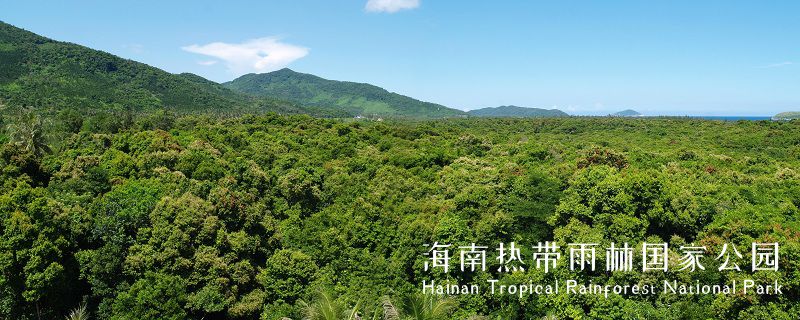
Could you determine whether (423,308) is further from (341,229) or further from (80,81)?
(80,81)

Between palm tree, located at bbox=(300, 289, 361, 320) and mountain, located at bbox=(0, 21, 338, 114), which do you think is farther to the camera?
mountain, located at bbox=(0, 21, 338, 114)

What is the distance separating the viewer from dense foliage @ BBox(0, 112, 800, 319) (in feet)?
58.4

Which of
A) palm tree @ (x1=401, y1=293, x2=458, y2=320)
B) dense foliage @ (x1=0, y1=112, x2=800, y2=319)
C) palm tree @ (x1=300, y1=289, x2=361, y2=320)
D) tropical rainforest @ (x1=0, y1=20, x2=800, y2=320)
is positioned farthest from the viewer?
dense foliage @ (x1=0, y1=112, x2=800, y2=319)

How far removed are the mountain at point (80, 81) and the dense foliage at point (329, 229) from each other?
84.1 metres

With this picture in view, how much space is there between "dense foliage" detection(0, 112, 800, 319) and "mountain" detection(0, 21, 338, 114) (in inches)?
3312

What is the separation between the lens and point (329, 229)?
24844mm

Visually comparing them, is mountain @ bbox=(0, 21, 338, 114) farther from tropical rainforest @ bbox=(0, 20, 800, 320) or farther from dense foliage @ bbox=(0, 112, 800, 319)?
dense foliage @ bbox=(0, 112, 800, 319)

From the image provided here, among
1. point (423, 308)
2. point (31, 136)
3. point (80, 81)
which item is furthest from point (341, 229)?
point (80, 81)

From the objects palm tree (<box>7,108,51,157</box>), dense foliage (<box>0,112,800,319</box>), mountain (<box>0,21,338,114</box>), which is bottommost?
dense foliage (<box>0,112,800,319</box>)

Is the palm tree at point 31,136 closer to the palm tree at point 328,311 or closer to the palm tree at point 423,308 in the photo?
the palm tree at point 328,311

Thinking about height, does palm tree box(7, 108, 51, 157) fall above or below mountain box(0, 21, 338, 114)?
below

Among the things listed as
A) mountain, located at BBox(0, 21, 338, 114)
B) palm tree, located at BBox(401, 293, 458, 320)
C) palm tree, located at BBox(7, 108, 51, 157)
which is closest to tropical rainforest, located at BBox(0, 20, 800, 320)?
palm tree, located at BBox(401, 293, 458, 320)

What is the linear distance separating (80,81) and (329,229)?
125908mm

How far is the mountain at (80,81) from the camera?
105 m
